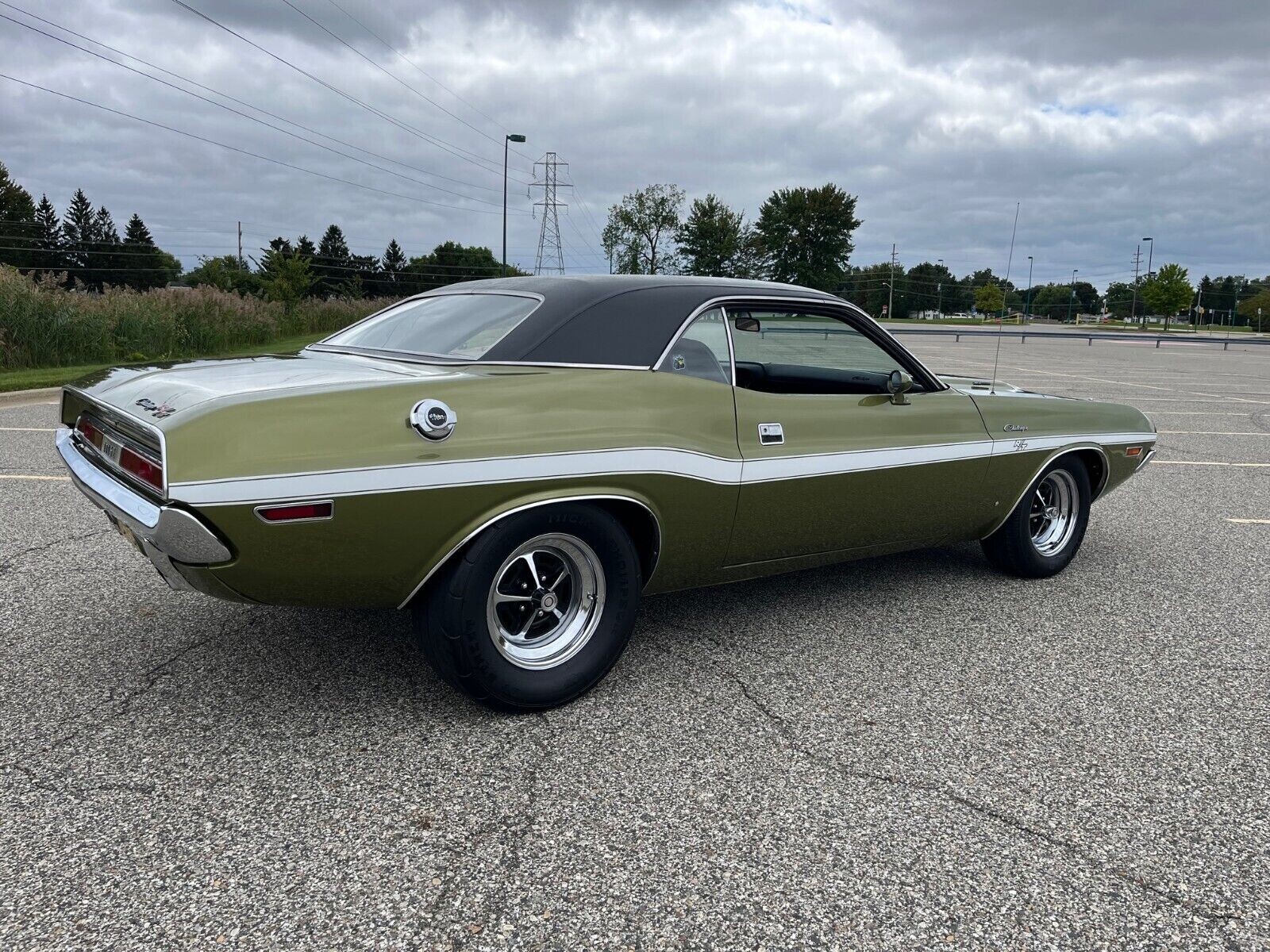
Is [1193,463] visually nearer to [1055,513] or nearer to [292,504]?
[1055,513]

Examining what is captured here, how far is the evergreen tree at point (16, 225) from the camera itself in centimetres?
6731

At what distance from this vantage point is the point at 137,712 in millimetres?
3027

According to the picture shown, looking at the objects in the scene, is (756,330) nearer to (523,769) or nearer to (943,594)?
(943,594)

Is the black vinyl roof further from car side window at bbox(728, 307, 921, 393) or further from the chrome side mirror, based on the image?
the chrome side mirror

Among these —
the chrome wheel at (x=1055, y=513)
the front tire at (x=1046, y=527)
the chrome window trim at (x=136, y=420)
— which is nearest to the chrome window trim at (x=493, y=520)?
the chrome window trim at (x=136, y=420)

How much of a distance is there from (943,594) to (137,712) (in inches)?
133

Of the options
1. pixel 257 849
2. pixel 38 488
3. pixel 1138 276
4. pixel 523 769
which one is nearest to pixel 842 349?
pixel 523 769

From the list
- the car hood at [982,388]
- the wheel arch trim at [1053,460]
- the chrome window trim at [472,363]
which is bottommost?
the wheel arch trim at [1053,460]

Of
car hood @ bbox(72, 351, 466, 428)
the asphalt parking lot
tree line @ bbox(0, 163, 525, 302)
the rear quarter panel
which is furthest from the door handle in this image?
tree line @ bbox(0, 163, 525, 302)

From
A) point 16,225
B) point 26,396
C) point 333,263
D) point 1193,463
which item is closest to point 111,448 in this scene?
point 1193,463

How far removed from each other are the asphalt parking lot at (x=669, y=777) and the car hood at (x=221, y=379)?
3.24 ft

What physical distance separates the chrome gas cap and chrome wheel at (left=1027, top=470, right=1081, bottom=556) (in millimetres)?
3293

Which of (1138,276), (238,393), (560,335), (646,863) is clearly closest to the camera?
(646,863)

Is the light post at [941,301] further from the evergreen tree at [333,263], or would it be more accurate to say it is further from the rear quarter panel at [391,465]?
the rear quarter panel at [391,465]
